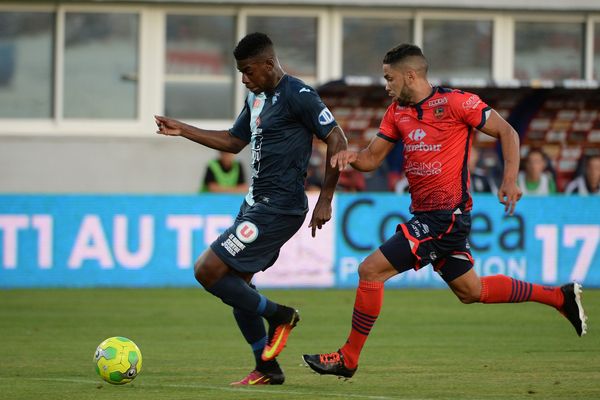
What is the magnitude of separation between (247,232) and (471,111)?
5.62 ft

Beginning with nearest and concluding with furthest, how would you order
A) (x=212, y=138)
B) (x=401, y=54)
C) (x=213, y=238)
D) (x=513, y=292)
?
(x=401, y=54)
(x=513, y=292)
(x=212, y=138)
(x=213, y=238)

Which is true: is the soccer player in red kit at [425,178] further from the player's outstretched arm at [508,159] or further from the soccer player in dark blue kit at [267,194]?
the soccer player in dark blue kit at [267,194]

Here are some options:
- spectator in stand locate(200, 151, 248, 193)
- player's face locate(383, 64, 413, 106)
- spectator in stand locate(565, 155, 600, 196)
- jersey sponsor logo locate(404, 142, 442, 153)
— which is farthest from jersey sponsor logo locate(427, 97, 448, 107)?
spectator in stand locate(565, 155, 600, 196)

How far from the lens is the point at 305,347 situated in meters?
11.4

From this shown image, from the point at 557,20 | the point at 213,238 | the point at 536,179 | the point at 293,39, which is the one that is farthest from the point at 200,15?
the point at 536,179

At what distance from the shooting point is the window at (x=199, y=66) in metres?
22.3

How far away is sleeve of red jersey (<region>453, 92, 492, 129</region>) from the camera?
8797mm

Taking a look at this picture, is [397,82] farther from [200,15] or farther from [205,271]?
[200,15]

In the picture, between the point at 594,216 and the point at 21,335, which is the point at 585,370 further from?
the point at 594,216

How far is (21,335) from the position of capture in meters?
12.3

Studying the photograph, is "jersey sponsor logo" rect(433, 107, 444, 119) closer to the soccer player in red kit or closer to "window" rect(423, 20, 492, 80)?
the soccer player in red kit

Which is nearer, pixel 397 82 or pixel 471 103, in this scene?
pixel 471 103

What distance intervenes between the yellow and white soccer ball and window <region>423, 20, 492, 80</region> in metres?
14.9

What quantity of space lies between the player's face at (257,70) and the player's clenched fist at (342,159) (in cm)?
77
